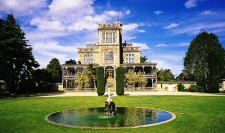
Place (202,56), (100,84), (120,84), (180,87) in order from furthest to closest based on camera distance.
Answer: (180,87)
(202,56)
(100,84)
(120,84)

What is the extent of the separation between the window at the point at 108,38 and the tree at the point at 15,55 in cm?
1678

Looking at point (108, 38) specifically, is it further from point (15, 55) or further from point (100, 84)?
point (15, 55)

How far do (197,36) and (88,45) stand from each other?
30314mm

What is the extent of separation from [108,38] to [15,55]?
21229mm

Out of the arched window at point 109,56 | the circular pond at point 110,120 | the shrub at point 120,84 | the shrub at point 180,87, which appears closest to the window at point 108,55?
the arched window at point 109,56

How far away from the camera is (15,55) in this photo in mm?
35688

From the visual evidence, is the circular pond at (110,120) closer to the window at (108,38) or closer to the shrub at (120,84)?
the shrub at (120,84)

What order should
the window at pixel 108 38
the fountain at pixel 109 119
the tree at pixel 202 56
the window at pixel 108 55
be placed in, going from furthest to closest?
1. the window at pixel 108 38
2. the window at pixel 108 55
3. the tree at pixel 202 56
4. the fountain at pixel 109 119

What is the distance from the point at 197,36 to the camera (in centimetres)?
4344

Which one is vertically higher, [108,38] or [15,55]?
[108,38]

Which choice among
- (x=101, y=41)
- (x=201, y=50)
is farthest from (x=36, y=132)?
(x=201, y=50)

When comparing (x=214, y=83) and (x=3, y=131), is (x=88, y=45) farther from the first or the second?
(x=3, y=131)

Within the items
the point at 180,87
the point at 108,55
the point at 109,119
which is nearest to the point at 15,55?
the point at 108,55

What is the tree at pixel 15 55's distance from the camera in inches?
1173
